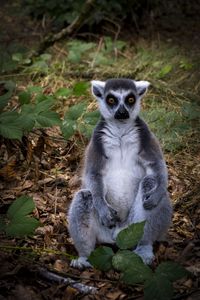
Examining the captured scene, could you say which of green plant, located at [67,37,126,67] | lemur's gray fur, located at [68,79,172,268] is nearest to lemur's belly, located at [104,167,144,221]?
lemur's gray fur, located at [68,79,172,268]

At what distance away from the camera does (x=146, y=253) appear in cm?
461

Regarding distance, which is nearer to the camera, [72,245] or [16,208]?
[16,208]

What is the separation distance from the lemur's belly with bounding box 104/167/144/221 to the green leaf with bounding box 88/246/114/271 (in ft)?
2.73

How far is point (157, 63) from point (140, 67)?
1.01 ft

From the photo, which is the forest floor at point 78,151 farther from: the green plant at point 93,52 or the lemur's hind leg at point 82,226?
the lemur's hind leg at point 82,226

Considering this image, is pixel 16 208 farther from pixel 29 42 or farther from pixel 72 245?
pixel 29 42

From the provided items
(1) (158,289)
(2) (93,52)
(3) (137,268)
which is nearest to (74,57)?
(2) (93,52)

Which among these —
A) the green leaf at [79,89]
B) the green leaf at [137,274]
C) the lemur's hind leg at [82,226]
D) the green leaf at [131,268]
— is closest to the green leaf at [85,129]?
the green leaf at [79,89]

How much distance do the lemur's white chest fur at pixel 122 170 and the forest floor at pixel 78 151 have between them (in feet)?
1.78

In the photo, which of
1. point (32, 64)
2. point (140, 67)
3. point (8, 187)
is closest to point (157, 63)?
point (140, 67)

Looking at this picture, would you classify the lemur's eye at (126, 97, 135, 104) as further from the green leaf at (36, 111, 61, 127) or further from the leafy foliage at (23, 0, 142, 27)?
the leafy foliage at (23, 0, 142, 27)

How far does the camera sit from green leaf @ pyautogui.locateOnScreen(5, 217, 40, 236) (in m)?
4.14

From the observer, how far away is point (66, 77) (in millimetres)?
8266

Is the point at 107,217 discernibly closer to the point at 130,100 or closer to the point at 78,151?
the point at 130,100
